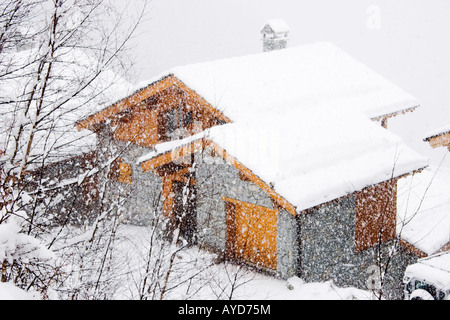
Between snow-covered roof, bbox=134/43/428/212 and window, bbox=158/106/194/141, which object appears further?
window, bbox=158/106/194/141

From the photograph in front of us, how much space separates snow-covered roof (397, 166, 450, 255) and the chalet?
0.73m

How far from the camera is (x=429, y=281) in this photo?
659cm

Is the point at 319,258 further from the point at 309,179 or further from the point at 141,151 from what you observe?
the point at 141,151

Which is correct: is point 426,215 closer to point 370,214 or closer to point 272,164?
point 370,214

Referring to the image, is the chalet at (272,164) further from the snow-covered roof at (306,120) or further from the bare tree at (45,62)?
the bare tree at (45,62)

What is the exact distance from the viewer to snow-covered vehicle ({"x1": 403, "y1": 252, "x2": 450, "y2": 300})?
6345 millimetres

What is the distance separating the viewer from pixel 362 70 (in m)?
17.4

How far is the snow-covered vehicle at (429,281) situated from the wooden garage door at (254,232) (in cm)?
420

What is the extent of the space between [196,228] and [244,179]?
9.14ft

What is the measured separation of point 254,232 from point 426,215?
587 centimetres

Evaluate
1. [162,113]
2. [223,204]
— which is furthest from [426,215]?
[162,113]

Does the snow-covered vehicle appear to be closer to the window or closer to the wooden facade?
the wooden facade

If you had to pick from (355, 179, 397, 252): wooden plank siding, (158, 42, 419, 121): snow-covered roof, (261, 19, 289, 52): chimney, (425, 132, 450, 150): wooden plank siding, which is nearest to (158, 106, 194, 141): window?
(158, 42, 419, 121): snow-covered roof

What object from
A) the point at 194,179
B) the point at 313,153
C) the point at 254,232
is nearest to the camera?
the point at 313,153
